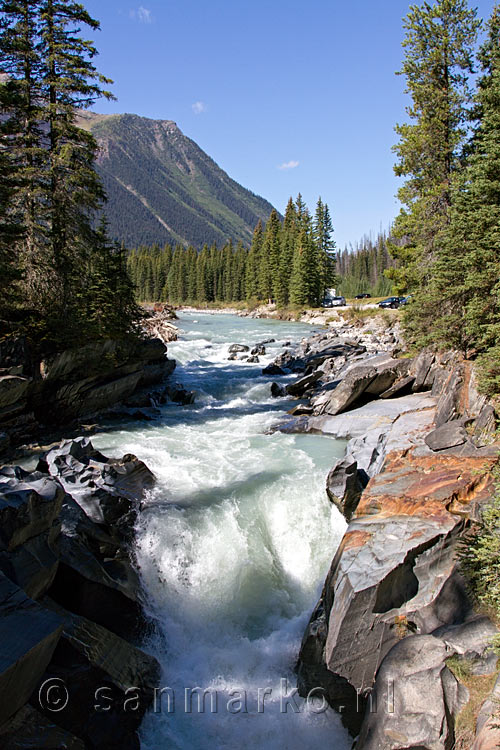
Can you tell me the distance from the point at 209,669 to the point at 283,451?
7.32 meters

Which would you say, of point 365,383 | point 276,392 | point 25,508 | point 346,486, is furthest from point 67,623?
point 276,392

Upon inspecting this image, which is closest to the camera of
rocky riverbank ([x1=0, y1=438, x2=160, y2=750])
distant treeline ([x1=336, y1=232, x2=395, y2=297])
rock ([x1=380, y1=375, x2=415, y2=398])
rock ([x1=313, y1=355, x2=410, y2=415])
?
rocky riverbank ([x1=0, y1=438, x2=160, y2=750])

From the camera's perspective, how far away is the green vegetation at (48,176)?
16.2 m

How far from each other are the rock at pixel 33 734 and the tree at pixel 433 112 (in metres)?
15.2

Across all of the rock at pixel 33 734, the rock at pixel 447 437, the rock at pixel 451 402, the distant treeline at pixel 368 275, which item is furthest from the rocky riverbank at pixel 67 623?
the distant treeline at pixel 368 275

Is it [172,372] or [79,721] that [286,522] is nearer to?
[79,721]

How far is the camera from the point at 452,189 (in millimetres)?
14375

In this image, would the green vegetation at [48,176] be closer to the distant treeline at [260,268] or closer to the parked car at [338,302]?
the distant treeline at [260,268]

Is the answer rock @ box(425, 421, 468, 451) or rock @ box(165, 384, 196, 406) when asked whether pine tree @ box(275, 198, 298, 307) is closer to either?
rock @ box(165, 384, 196, 406)

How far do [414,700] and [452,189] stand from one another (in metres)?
14.7

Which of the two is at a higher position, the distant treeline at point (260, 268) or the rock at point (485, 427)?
the distant treeline at point (260, 268)

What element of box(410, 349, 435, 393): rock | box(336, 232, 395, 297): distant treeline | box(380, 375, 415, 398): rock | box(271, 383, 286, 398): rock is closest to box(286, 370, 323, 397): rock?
box(271, 383, 286, 398): rock

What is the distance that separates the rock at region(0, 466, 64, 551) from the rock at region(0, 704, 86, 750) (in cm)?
233

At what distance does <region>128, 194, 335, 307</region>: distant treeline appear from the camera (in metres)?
64.6
